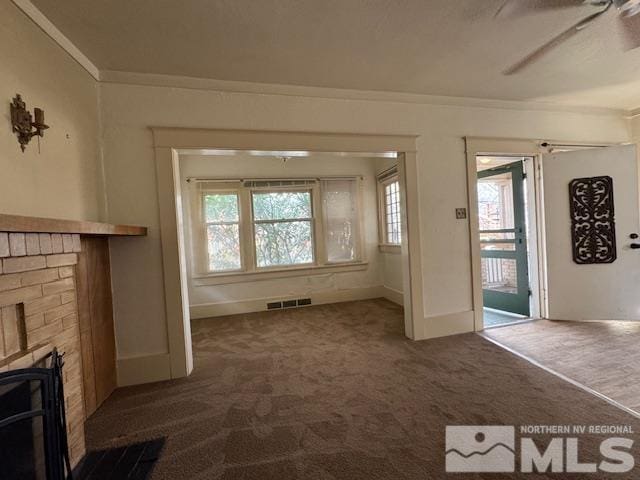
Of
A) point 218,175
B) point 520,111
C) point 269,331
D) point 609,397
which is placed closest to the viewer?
point 609,397

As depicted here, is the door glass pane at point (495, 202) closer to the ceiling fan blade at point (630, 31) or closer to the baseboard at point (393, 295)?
the baseboard at point (393, 295)

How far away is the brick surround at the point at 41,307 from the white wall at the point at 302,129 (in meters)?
0.77

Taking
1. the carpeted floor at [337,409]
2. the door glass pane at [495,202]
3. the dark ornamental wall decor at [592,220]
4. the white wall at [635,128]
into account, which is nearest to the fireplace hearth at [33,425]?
the carpeted floor at [337,409]

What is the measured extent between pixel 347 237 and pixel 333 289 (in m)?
0.91

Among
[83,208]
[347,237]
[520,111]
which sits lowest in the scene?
[347,237]

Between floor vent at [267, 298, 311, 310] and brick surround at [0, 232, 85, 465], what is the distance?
2.82 metres

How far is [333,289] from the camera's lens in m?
4.50

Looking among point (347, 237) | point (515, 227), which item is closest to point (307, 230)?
point (347, 237)

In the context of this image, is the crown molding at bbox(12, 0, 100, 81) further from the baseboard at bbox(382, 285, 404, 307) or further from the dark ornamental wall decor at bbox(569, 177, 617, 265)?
the dark ornamental wall decor at bbox(569, 177, 617, 265)

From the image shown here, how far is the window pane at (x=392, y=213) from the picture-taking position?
431 centimetres

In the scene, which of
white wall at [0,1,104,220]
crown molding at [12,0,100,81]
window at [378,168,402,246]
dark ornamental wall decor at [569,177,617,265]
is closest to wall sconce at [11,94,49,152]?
white wall at [0,1,104,220]

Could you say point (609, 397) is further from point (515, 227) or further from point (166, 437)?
point (166, 437)

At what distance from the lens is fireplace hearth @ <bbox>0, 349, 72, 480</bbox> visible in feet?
3.22

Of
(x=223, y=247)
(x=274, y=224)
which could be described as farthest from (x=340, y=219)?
(x=223, y=247)
